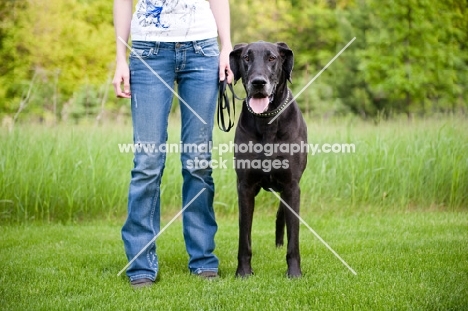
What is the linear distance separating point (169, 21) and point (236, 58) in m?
0.48

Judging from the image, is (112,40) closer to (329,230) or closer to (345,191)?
(345,191)

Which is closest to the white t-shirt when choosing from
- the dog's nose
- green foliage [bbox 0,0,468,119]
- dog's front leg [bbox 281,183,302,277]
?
the dog's nose

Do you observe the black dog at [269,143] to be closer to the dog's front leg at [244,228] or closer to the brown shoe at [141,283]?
the dog's front leg at [244,228]

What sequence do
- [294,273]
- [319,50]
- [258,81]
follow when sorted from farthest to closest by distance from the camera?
[319,50] < [294,273] < [258,81]

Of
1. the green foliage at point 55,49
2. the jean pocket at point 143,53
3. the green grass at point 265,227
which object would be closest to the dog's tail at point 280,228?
the green grass at point 265,227

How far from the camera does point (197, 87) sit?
3.25 m

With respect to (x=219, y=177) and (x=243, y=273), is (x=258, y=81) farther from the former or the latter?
(x=219, y=177)

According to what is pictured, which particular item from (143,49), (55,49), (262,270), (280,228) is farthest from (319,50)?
(143,49)

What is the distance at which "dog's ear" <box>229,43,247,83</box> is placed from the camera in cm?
335

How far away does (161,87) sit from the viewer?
3180 mm

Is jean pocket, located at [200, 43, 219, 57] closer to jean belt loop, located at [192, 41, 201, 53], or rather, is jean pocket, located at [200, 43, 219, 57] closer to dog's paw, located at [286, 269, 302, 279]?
jean belt loop, located at [192, 41, 201, 53]

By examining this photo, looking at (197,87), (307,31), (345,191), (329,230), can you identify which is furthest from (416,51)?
(197,87)

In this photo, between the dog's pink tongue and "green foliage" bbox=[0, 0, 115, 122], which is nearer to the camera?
the dog's pink tongue

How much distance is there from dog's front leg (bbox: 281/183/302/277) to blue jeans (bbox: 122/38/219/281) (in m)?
0.48
